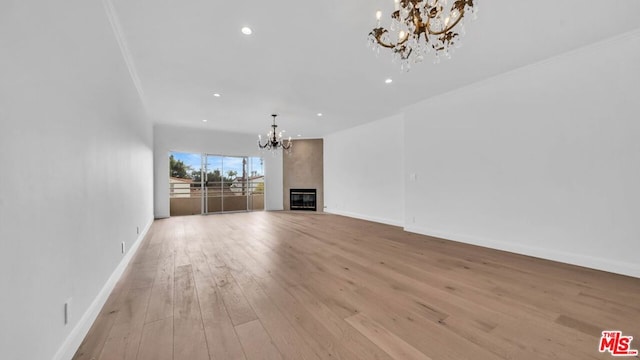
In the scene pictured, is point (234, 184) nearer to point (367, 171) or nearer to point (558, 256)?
point (367, 171)

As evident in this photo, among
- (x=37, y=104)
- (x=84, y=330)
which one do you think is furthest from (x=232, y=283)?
(x=37, y=104)

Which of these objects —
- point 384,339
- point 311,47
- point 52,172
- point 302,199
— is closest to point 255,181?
point 302,199

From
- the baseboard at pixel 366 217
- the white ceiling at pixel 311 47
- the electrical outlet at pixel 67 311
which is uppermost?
the white ceiling at pixel 311 47

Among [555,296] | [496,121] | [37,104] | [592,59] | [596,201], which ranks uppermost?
[592,59]

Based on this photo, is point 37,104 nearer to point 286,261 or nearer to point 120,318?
point 120,318

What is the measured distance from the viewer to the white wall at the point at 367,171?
5.91 m

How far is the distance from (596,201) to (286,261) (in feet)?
13.1

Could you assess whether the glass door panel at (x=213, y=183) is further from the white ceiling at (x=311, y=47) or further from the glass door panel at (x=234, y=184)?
the white ceiling at (x=311, y=47)

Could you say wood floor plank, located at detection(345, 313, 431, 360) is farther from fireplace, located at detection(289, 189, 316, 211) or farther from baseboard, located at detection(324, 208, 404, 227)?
fireplace, located at detection(289, 189, 316, 211)

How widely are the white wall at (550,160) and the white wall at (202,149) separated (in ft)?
18.9

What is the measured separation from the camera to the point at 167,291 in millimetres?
2287

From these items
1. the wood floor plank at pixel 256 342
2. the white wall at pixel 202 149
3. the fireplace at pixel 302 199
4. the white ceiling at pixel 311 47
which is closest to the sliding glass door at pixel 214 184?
the white wall at pixel 202 149

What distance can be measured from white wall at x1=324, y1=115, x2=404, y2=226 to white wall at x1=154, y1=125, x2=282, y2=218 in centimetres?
197

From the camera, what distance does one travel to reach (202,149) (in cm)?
770
